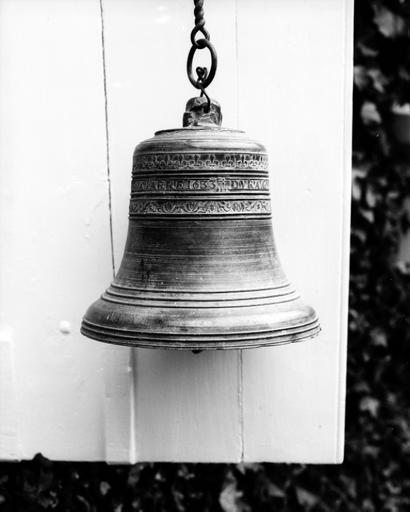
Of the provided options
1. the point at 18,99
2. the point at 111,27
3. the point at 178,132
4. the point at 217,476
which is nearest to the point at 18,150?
the point at 18,99

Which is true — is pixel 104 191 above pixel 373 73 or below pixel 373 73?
below

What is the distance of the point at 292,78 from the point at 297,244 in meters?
0.40

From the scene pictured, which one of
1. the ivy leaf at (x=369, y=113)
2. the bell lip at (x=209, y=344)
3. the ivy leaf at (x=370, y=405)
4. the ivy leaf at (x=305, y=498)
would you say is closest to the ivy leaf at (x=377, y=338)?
the ivy leaf at (x=370, y=405)

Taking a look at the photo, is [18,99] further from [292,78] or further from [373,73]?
[373,73]

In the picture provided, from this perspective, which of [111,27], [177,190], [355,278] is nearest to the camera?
[177,190]

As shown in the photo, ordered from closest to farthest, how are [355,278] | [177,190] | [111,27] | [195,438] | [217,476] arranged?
[177,190] → [111,27] → [195,438] → [217,476] → [355,278]

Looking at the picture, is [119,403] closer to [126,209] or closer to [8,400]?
[8,400]

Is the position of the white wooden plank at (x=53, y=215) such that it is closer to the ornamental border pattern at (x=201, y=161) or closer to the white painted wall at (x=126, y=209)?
the white painted wall at (x=126, y=209)

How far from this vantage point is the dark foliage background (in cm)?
173

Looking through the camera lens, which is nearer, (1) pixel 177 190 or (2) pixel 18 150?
(1) pixel 177 190

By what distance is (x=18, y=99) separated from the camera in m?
1.47

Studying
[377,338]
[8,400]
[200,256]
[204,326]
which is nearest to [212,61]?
[200,256]

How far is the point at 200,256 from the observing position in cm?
116

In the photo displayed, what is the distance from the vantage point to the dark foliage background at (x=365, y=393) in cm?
173
